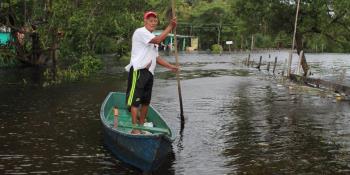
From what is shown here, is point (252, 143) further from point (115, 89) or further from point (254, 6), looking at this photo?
point (254, 6)

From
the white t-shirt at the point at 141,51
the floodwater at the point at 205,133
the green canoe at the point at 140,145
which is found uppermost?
the white t-shirt at the point at 141,51

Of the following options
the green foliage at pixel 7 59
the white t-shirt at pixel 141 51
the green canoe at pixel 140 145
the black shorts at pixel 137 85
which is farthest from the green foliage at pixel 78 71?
the white t-shirt at pixel 141 51

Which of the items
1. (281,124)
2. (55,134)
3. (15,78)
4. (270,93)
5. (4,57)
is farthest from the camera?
(4,57)

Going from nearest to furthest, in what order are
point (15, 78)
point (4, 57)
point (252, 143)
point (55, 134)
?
point (252, 143) → point (55, 134) → point (15, 78) → point (4, 57)

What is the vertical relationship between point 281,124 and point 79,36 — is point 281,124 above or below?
below

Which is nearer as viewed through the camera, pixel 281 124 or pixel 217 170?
pixel 217 170

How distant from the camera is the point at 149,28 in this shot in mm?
10031

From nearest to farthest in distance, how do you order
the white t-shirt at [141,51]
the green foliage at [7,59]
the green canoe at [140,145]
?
the green canoe at [140,145] < the white t-shirt at [141,51] < the green foliage at [7,59]

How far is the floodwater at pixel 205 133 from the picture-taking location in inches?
396

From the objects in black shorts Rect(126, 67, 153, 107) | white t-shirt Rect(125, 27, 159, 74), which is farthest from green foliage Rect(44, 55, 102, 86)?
white t-shirt Rect(125, 27, 159, 74)

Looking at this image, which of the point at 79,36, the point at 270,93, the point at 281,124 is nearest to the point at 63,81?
the point at 79,36

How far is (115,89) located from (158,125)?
14.0 meters

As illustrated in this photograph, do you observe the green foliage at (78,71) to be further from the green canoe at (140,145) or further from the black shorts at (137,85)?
the black shorts at (137,85)

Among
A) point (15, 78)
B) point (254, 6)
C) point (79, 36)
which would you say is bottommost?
point (15, 78)
